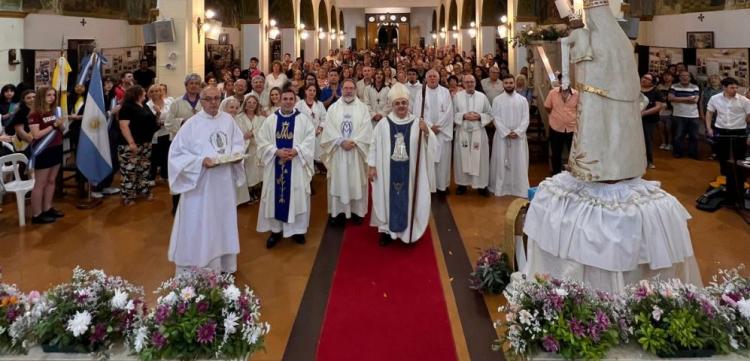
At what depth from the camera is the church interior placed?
4.22m

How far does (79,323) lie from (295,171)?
3802 mm

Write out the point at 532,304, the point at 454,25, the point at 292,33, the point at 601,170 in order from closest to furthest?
the point at 532,304 < the point at 601,170 < the point at 292,33 < the point at 454,25

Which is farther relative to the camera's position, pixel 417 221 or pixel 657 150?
pixel 657 150

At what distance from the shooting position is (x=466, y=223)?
23.2 feet

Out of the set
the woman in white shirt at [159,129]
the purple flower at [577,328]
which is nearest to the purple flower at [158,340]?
the purple flower at [577,328]

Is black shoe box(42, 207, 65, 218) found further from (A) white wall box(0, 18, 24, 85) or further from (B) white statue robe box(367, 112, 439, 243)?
(A) white wall box(0, 18, 24, 85)

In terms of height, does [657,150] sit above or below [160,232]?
above

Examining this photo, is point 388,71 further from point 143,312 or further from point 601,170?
point 143,312

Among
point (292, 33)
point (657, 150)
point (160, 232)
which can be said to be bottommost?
point (160, 232)

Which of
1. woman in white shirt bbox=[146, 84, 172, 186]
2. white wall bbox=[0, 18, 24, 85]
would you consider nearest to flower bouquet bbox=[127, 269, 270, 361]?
woman in white shirt bbox=[146, 84, 172, 186]

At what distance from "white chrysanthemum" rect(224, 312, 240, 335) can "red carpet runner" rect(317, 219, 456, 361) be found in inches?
51.5

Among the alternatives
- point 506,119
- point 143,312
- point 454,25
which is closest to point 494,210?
point 506,119

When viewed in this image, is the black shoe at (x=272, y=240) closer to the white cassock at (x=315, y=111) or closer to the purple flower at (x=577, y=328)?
the white cassock at (x=315, y=111)

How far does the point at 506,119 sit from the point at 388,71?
4.94 metres
